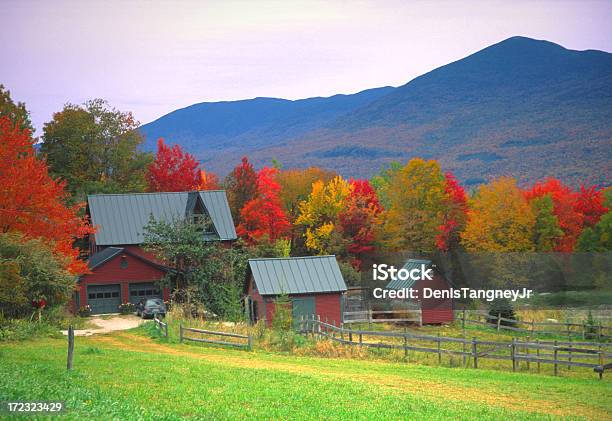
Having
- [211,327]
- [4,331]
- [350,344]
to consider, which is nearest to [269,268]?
[211,327]

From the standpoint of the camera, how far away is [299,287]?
45.3m

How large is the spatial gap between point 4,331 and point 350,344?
1512 centimetres

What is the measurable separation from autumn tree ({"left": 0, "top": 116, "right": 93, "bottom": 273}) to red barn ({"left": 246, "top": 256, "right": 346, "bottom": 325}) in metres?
11.5

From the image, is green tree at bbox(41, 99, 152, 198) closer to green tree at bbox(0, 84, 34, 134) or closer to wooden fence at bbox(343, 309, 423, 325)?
green tree at bbox(0, 84, 34, 134)

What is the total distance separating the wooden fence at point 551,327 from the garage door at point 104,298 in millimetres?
23762

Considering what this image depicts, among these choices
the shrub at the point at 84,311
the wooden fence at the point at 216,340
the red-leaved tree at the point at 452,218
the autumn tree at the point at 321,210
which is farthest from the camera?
the red-leaved tree at the point at 452,218

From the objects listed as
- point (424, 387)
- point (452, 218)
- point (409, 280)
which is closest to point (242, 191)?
point (452, 218)

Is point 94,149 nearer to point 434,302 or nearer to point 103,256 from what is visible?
point 103,256

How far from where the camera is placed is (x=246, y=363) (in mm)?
27422

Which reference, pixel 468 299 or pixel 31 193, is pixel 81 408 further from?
pixel 468 299

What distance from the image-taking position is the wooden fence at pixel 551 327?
4209cm

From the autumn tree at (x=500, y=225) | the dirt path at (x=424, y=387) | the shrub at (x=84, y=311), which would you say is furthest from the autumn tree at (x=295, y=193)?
the dirt path at (x=424, y=387)

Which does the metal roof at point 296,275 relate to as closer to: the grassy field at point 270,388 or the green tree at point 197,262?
the green tree at point 197,262

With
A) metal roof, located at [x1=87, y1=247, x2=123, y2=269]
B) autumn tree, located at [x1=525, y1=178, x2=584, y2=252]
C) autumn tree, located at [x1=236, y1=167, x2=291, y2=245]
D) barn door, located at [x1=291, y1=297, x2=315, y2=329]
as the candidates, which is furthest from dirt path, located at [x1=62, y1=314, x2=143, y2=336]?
autumn tree, located at [x1=525, y1=178, x2=584, y2=252]
